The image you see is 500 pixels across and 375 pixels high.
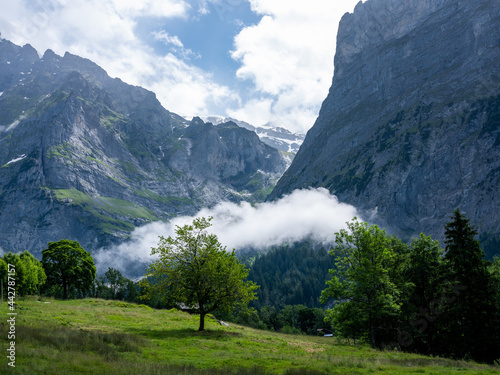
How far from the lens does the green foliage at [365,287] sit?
40000mm

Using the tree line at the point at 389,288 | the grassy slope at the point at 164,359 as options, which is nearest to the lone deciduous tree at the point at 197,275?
the tree line at the point at 389,288

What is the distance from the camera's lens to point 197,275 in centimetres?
3928

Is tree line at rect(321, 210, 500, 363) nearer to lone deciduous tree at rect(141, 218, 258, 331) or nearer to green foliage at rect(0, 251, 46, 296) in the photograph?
lone deciduous tree at rect(141, 218, 258, 331)

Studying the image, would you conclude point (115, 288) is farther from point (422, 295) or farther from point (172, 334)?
point (422, 295)

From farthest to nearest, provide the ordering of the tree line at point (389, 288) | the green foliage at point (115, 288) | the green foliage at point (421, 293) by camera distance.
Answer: the green foliage at point (115, 288)
the green foliage at point (421, 293)
the tree line at point (389, 288)

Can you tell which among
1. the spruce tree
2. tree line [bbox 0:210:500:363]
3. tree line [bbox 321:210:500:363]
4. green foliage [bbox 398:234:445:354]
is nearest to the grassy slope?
tree line [bbox 0:210:500:363]

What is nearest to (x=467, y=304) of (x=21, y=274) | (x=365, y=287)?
(x=365, y=287)

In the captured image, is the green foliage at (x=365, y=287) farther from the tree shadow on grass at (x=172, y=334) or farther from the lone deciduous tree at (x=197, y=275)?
the tree shadow on grass at (x=172, y=334)

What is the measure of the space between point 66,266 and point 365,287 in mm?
73071

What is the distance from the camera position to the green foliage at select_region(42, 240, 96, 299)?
81600mm

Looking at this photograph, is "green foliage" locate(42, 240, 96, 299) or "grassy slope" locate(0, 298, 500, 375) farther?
"green foliage" locate(42, 240, 96, 299)

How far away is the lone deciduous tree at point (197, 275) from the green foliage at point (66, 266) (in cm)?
5192

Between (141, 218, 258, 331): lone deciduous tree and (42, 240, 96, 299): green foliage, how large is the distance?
51.9 meters

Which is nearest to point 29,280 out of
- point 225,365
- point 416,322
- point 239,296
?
point 239,296
